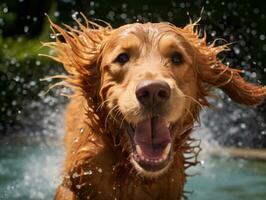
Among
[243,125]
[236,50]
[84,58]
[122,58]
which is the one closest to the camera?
[122,58]

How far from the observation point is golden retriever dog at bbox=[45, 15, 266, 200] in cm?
429

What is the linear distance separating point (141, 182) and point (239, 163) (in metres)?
4.69

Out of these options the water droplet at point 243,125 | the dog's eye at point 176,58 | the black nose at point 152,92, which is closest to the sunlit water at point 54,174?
the water droplet at point 243,125

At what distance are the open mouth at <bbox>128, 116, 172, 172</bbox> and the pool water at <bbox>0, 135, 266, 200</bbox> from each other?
5.02ft

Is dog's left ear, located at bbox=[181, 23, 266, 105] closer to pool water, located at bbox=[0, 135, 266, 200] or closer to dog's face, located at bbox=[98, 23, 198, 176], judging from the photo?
dog's face, located at bbox=[98, 23, 198, 176]

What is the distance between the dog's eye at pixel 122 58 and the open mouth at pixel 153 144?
44 centimetres

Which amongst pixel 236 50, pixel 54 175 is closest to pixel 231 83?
pixel 54 175

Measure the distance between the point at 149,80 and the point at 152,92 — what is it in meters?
0.07

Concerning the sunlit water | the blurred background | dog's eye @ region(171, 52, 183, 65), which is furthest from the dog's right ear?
the blurred background

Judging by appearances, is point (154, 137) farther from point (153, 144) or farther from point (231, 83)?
point (231, 83)

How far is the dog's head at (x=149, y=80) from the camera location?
4227 mm

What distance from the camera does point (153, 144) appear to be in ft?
14.2

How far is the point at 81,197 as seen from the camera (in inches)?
183

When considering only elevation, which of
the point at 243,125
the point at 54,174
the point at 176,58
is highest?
the point at 176,58
